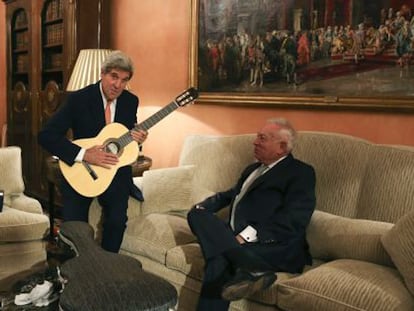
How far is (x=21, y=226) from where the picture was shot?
2.78 m

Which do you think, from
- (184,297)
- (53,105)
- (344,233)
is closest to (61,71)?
(53,105)

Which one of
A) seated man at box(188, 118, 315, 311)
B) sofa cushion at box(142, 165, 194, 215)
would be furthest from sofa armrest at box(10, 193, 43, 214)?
seated man at box(188, 118, 315, 311)

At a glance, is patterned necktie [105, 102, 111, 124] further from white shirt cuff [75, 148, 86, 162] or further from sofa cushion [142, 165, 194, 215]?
sofa cushion [142, 165, 194, 215]

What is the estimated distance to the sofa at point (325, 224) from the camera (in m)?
1.80

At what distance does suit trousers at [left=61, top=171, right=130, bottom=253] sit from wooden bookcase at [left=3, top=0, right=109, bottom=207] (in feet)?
5.97

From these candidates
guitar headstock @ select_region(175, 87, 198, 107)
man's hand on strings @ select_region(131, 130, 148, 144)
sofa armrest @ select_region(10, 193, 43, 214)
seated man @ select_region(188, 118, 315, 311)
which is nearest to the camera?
seated man @ select_region(188, 118, 315, 311)

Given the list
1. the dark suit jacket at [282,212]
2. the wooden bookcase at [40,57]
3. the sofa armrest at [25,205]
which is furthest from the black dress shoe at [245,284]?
the wooden bookcase at [40,57]

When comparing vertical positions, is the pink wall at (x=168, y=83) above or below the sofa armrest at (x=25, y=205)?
above

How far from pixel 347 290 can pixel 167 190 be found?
1.32 m

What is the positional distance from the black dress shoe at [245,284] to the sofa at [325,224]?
10 cm

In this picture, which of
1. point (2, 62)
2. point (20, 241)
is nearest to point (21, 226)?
point (20, 241)

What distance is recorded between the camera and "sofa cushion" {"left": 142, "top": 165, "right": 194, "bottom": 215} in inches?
111

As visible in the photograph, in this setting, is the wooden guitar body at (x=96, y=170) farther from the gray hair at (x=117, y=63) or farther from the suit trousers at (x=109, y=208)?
the gray hair at (x=117, y=63)

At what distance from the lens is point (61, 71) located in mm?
4328
